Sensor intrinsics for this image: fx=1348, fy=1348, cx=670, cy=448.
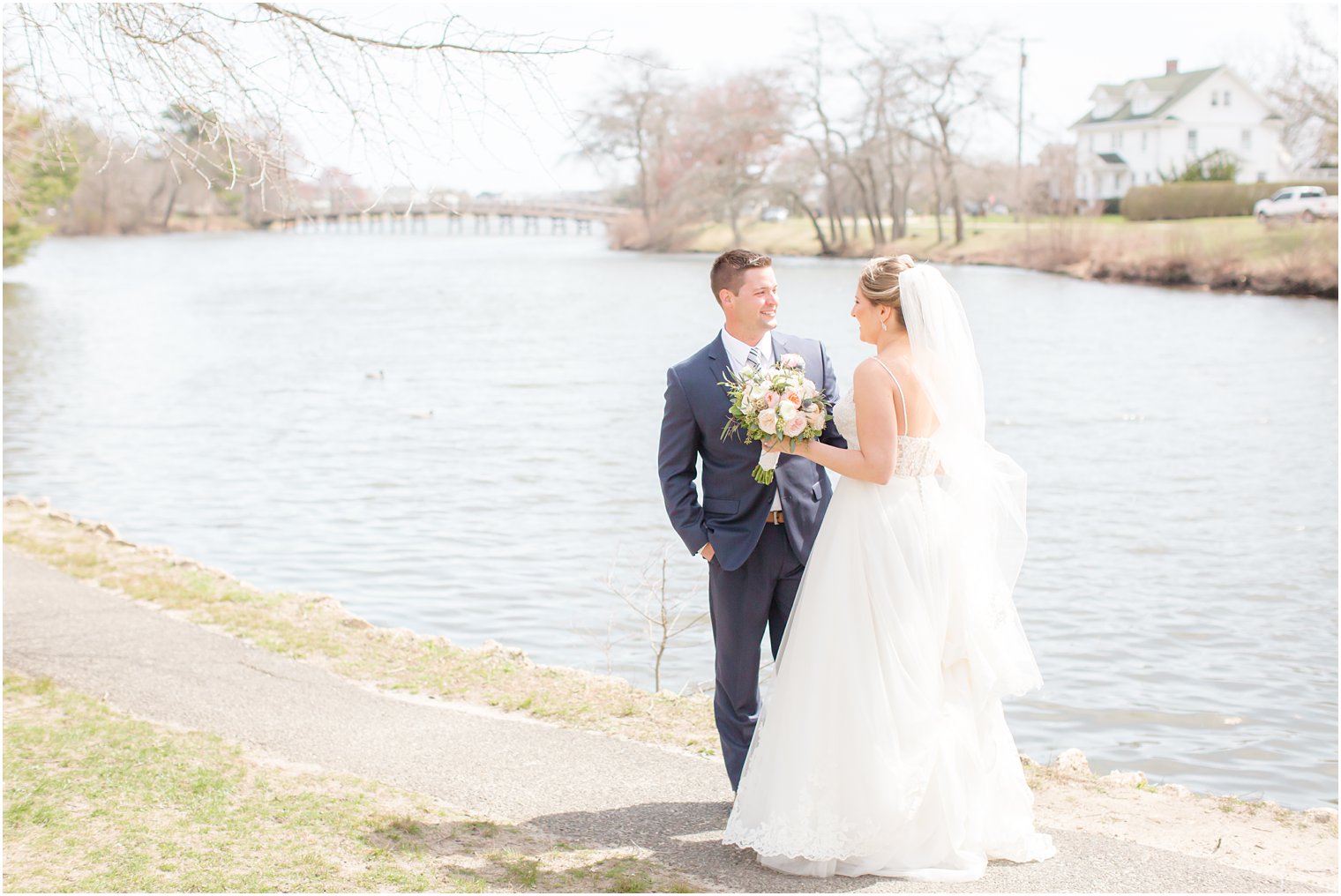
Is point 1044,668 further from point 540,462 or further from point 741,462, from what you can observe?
point 540,462

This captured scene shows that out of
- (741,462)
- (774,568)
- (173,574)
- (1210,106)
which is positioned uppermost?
(1210,106)

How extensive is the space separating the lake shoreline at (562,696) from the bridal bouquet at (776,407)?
2.27 m

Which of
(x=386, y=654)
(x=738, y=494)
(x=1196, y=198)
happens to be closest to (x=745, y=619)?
(x=738, y=494)

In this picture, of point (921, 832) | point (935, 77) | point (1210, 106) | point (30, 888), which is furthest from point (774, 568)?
point (1210, 106)

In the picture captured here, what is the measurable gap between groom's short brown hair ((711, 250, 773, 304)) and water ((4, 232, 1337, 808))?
198 inches

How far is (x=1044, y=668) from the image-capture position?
12203mm

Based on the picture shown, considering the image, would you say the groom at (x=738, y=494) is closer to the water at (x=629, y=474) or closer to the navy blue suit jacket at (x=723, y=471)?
the navy blue suit jacket at (x=723, y=471)

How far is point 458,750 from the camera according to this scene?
723cm

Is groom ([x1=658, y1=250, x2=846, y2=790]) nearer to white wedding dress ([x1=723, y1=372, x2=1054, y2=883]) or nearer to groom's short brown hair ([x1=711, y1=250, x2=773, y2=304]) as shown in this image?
groom's short brown hair ([x1=711, y1=250, x2=773, y2=304])

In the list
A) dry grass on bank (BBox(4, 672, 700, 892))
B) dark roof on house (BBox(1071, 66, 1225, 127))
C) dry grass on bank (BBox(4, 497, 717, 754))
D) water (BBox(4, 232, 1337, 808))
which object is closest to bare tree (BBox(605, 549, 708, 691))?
water (BBox(4, 232, 1337, 808))

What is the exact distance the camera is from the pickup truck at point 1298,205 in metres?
56.2

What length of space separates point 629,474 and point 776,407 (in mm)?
15738

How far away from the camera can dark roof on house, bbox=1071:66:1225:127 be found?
92894 millimetres

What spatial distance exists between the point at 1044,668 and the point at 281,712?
7105 millimetres
